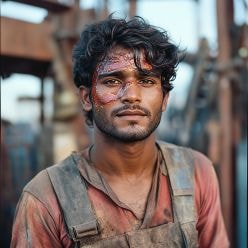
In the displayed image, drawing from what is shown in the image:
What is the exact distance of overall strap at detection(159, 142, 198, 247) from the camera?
7.79 feet

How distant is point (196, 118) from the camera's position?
544 cm

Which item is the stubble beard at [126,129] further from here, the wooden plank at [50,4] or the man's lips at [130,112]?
the wooden plank at [50,4]

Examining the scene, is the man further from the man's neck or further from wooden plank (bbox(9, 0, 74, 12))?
wooden plank (bbox(9, 0, 74, 12))

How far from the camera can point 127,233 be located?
7.45ft

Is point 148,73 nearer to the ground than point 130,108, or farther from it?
farther from it

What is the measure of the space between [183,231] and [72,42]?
3.27 m

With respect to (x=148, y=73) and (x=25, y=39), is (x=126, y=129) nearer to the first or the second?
(x=148, y=73)

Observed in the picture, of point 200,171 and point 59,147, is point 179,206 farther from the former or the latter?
point 59,147

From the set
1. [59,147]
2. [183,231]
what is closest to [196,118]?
[59,147]

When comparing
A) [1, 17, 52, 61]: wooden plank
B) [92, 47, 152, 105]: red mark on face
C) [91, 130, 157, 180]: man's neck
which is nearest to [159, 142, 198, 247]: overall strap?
[91, 130, 157, 180]: man's neck

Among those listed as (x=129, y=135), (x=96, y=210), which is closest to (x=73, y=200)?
(x=96, y=210)

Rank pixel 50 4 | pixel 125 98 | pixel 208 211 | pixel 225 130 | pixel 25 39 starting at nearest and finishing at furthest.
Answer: pixel 125 98 < pixel 208 211 < pixel 50 4 < pixel 25 39 < pixel 225 130

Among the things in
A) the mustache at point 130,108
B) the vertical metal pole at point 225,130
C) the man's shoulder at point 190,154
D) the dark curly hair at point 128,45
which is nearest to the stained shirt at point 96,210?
the man's shoulder at point 190,154

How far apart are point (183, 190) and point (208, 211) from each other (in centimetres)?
28
